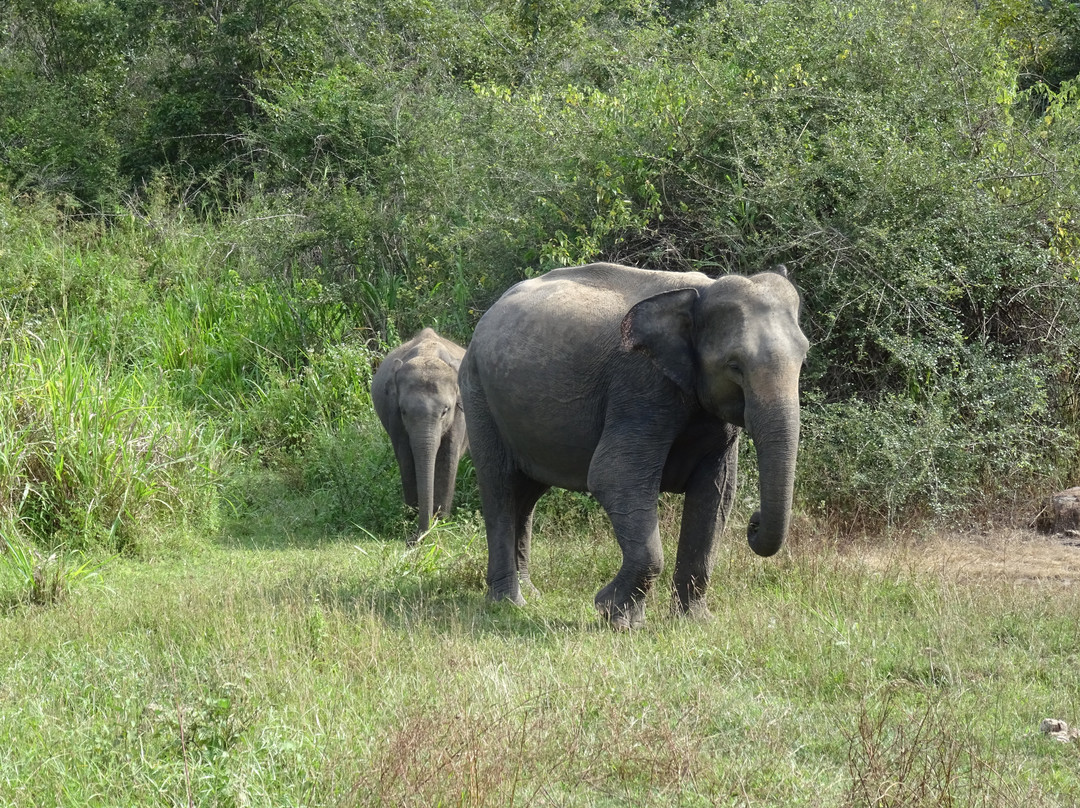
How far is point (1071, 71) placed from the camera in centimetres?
1670

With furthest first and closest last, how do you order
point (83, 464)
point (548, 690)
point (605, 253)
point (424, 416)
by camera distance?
point (605, 253) → point (424, 416) → point (83, 464) → point (548, 690)

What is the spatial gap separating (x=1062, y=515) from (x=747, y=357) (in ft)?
15.0

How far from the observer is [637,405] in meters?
6.76

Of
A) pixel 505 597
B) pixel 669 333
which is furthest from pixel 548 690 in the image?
pixel 505 597

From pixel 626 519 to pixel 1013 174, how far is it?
5932 mm

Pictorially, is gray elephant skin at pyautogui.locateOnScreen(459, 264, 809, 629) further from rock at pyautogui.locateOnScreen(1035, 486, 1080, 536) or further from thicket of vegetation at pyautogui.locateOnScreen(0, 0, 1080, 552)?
rock at pyautogui.locateOnScreen(1035, 486, 1080, 536)

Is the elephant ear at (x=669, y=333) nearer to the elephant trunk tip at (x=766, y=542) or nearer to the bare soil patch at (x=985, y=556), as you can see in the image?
the elephant trunk tip at (x=766, y=542)

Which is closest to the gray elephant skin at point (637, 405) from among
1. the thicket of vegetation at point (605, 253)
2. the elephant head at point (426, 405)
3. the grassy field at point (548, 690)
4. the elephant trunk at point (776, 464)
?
the elephant trunk at point (776, 464)

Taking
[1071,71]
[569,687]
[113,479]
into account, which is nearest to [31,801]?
[569,687]

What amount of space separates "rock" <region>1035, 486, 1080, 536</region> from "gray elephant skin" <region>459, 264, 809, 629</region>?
142 inches

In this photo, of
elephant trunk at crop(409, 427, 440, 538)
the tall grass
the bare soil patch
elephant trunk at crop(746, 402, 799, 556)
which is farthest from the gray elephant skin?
the tall grass

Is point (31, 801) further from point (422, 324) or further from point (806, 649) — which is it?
point (422, 324)

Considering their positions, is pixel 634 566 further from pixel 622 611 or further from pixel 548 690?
pixel 548 690

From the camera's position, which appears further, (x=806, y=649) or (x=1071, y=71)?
(x=1071, y=71)
